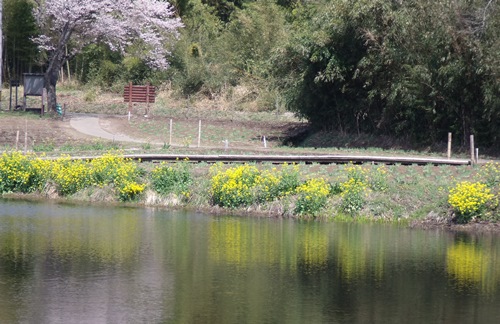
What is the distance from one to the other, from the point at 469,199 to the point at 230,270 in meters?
9.29

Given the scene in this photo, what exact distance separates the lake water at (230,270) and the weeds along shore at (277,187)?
116 cm

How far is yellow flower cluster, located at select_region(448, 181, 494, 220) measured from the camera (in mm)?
26391

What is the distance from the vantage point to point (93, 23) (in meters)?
50.9

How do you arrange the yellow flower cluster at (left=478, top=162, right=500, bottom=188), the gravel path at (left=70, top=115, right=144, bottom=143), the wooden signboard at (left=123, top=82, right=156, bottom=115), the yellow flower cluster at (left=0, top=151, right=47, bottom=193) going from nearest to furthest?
the yellow flower cluster at (left=478, top=162, right=500, bottom=188) → the yellow flower cluster at (left=0, top=151, right=47, bottom=193) → the gravel path at (left=70, top=115, right=144, bottom=143) → the wooden signboard at (left=123, top=82, right=156, bottom=115)

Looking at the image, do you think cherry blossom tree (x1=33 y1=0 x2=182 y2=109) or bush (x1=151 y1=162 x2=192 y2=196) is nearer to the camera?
bush (x1=151 y1=162 x2=192 y2=196)

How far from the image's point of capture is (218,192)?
95.5ft

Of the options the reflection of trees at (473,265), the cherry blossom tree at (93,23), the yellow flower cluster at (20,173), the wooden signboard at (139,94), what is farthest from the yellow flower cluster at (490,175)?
the wooden signboard at (139,94)

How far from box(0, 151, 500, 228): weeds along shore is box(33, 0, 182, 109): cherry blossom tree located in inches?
746

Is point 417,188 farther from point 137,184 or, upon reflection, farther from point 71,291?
point 71,291

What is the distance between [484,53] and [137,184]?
16213 mm

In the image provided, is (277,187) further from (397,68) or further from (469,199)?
(397,68)

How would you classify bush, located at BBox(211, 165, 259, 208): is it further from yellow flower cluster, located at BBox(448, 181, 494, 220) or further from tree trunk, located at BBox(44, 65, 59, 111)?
tree trunk, located at BBox(44, 65, 59, 111)

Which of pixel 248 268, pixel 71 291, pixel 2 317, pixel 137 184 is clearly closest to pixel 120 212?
pixel 137 184

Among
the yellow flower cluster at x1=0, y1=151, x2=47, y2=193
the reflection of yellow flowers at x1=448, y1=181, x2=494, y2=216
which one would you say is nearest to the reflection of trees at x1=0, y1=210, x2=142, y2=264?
the yellow flower cluster at x1=0, y1=151, x2=47, y2=193
